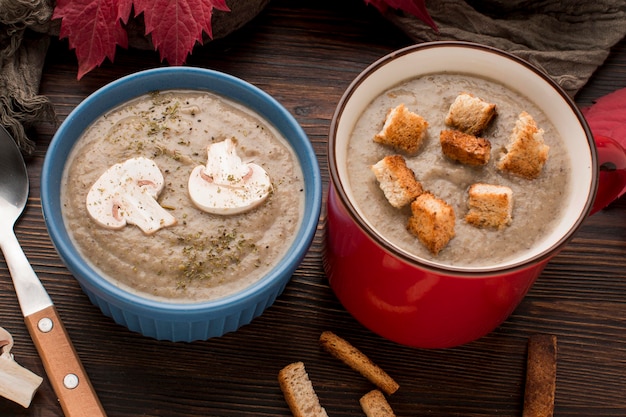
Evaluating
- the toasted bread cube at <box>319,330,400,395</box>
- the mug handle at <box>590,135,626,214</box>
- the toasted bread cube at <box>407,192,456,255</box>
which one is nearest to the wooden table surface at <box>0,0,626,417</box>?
the toasted bread cube at <box>319,330,400,395</box>

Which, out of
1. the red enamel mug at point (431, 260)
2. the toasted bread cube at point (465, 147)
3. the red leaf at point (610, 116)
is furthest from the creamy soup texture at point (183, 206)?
the red leaf at point (610, 116)

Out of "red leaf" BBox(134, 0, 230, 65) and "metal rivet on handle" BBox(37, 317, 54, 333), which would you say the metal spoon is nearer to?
"metal rivet on handle" BBox(37, 317, 54, 333)

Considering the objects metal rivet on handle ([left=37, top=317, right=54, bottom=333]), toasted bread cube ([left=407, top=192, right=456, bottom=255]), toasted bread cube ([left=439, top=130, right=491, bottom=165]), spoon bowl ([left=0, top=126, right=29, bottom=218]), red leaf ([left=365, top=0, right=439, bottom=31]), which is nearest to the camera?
toasted bread cube ([left=407, top=192, right=456, bottom=255])

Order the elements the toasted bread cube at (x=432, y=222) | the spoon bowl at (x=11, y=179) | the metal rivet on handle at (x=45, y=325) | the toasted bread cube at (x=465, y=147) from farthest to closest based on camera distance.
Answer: the spoon bowl at (x=11, y=179)
the metal rivet on handle at (x=45, y=325)
the toasted bread cube at (x=465, y=147)
the toasted bread cube at (x=432, y=222)

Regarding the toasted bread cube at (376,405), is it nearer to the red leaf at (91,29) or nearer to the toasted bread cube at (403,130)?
the toasted bread cube at (403,130)

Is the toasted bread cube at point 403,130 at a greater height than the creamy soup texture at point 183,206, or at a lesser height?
greater

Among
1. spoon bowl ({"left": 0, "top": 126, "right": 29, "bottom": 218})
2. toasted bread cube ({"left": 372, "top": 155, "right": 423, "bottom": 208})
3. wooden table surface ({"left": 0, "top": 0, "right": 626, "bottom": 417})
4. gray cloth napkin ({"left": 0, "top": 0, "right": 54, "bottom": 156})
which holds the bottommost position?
wooden table surface ({"left": 0, "top": 0, "right": 626, "bottom": 417})
